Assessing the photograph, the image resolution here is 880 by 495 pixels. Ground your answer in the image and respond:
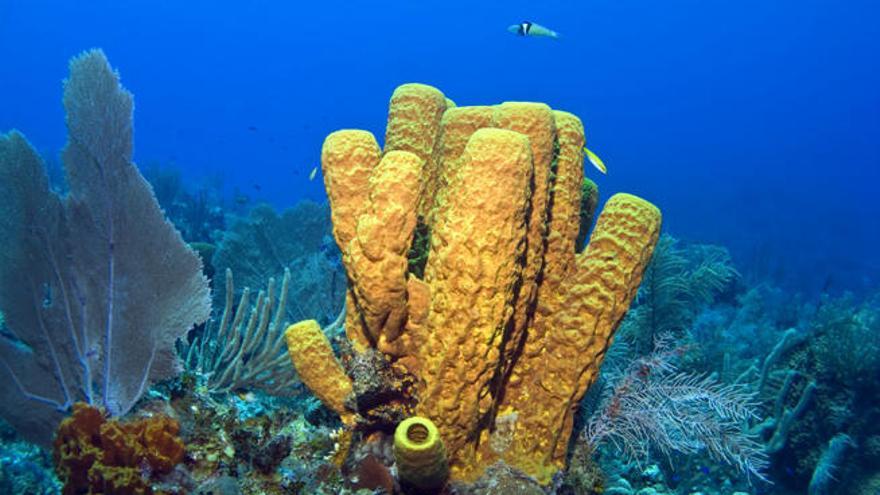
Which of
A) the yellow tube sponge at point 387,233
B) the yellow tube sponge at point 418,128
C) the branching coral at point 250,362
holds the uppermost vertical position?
the yellow tube sponge at point 418,128

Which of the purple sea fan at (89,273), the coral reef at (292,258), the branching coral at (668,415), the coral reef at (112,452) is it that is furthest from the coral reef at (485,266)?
the coral reef at (292,258)

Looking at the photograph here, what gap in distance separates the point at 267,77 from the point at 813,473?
15763 centimetres

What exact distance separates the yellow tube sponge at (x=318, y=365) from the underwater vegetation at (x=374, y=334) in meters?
0.01

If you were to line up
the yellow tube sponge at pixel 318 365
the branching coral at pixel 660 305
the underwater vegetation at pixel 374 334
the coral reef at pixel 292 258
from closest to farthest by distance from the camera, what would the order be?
1. the underwater vegetation at pixel 374 334
2. the yellow tube sponge at pixel 318 365
3. the branching coral at pixel 660 305
4. the coral reef at pixel 292 258

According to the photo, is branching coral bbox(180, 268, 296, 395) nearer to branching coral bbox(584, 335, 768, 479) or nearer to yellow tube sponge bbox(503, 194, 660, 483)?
yellow tube sponge bbox(503, 194, 660, 483)

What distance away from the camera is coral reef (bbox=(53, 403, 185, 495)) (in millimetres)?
2410

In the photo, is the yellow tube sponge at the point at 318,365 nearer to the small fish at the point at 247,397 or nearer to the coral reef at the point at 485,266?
the coral reef at the point at 485,266

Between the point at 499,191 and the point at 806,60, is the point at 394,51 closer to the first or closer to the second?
the point at 806,60

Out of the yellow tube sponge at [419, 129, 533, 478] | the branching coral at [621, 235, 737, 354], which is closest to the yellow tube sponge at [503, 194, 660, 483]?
the yellow tube sponge at [419, 129, 533, 478]

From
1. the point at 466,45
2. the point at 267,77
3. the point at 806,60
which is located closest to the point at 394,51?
the point at 466,45

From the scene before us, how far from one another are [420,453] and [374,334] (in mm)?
771

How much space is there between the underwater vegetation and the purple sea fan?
0.04 ft

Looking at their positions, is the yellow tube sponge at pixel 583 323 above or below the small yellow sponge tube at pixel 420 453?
above

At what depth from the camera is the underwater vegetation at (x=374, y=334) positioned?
2.48 metres
